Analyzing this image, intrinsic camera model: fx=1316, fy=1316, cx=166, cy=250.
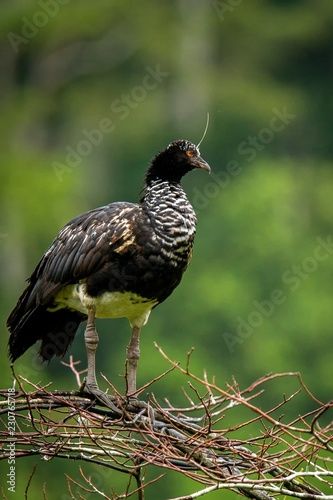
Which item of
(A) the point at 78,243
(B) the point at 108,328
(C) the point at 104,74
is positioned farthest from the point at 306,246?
(A) the point at 78,243

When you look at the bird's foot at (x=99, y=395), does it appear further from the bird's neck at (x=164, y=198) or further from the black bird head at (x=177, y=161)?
the black bird head at (x=177, y=161)

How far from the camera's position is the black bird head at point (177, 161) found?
629 cm

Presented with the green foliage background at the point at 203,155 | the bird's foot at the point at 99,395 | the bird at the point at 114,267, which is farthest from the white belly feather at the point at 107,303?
the green foliage background at the point at 203,155

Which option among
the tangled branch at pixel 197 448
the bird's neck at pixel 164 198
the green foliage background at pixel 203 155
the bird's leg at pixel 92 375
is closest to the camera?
the tangled branch at pixel 197 448

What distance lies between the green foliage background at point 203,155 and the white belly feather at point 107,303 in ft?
30.4

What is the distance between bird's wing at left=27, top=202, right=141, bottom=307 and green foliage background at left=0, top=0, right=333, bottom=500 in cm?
926

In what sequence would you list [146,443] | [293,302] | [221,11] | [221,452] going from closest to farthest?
[146,443] → [221,452] → [293,302] → [221,11]

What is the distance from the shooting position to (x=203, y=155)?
20875mm

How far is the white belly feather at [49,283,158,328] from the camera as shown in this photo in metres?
5.95

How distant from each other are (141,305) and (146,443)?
1596 mm

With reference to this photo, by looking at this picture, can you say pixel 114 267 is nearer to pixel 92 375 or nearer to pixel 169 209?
pixel 169 209

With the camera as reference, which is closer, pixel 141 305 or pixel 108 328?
pixel 141 305

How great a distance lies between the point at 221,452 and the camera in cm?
479

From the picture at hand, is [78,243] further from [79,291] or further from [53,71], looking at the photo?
[53,71]
